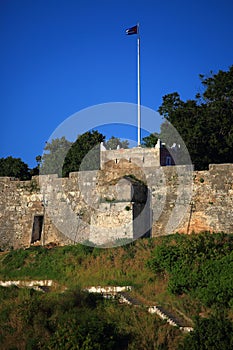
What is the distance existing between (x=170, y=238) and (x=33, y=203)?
913 cm

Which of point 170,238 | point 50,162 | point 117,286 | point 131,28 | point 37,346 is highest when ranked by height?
point 131,28

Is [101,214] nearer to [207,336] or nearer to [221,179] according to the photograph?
[221,179]

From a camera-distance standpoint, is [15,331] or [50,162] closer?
[15,331]

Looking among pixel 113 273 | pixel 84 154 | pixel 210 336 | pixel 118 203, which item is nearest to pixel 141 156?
pixel 118 203

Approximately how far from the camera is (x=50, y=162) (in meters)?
44.5

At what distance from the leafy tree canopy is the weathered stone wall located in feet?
14.0

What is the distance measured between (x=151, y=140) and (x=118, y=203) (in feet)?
43.3

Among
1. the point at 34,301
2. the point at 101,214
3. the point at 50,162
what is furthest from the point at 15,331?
the point at 50,162

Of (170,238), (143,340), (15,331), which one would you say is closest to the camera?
(143,340)

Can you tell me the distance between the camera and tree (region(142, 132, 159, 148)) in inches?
1656

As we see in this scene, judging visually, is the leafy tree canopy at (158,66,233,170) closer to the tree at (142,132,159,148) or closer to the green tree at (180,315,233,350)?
the tree at (142,132,159,148)

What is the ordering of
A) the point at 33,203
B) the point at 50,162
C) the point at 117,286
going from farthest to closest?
the point at 50,162, the point at 33,203, the point at 117,286

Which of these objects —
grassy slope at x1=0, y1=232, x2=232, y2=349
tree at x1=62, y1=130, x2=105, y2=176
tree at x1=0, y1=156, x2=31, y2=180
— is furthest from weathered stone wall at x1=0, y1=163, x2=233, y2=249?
tree at x1=0, y1=156, x2=31, y2=180

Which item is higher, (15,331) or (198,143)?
(198,143)
